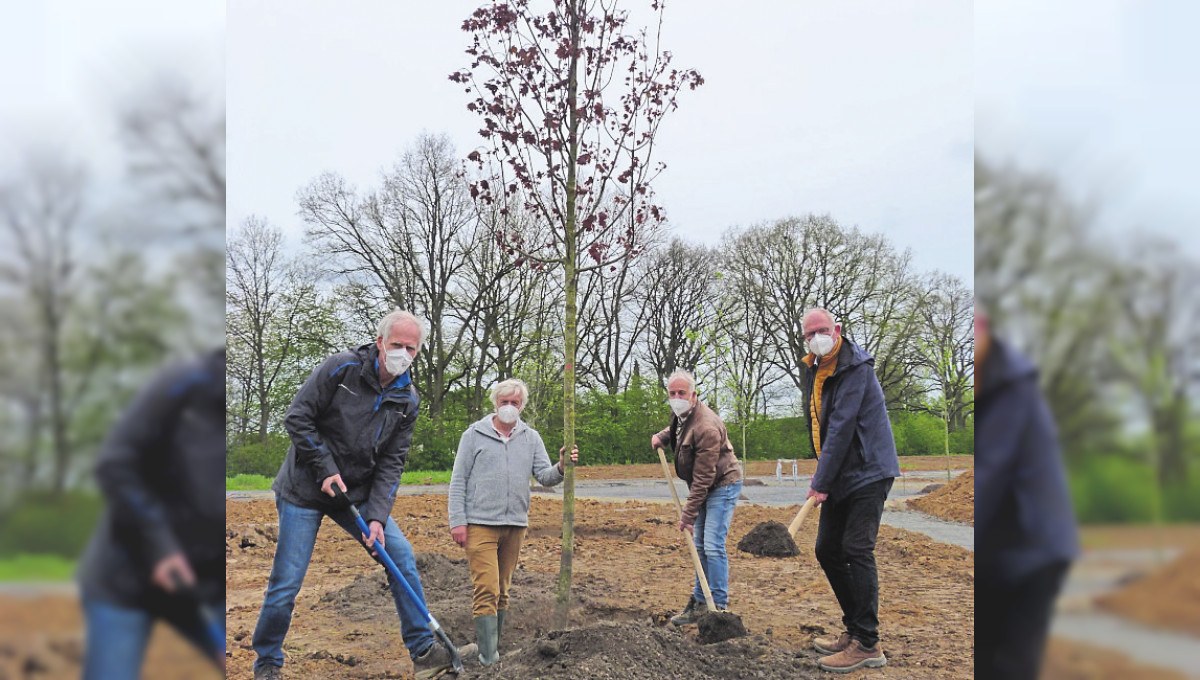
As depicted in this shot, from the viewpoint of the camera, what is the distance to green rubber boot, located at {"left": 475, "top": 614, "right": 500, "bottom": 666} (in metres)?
4.29

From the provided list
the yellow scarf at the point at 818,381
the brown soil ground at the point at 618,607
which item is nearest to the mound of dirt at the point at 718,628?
the brown soil ground at the point at 618,607

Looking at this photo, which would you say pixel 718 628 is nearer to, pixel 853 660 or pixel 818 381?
pixel 853 660

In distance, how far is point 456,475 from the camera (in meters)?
4.39

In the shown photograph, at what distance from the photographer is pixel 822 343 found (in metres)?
4.38

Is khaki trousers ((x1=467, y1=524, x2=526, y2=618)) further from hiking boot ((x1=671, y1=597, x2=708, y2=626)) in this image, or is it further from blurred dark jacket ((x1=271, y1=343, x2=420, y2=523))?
hiking boot ((x1=671, y1=597, x2=708, y2=626))

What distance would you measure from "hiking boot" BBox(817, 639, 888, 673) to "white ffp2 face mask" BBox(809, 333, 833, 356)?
1652 millimetres
